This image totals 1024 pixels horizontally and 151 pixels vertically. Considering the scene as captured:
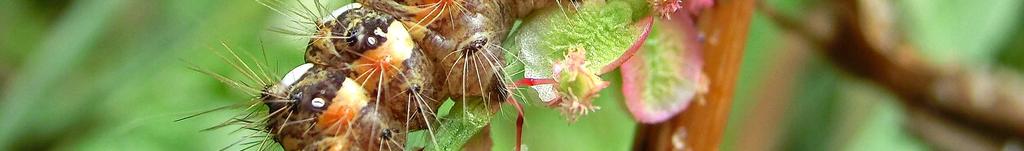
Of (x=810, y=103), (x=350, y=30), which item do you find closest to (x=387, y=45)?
(x=350, y=30)

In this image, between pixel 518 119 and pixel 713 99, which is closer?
pixel 518 119

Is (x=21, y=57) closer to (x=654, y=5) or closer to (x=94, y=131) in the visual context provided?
(x=94, y=131)

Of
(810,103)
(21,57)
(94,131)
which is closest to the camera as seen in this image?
(94,131)

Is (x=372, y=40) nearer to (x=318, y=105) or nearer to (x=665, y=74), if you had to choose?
(x=318, y=105)

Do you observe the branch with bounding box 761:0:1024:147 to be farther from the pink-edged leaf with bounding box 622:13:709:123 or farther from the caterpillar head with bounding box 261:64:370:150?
the caterpillar head with bounding box 261:64:370:150

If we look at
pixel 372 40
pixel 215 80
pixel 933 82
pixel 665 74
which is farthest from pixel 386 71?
pixel 933 82

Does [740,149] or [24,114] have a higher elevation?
[24,114]

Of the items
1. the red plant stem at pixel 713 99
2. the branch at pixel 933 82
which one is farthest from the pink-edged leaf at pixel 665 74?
the branch at pixel 933 82
